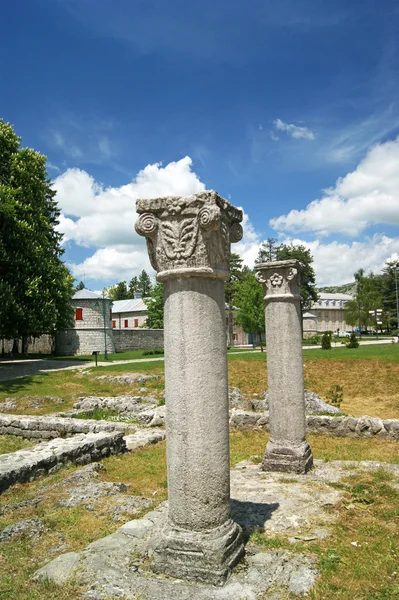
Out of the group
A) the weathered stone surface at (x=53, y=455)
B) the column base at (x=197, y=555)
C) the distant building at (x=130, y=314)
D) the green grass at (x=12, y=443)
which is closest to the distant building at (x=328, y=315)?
the distant building at (x=130, y=314)

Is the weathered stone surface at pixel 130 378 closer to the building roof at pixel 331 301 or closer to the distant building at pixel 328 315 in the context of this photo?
the distant building at pixel 328 315

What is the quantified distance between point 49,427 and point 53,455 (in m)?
3.25

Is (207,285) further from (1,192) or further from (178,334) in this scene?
(1,192)

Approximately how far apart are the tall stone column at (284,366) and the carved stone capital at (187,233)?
3.31 metres

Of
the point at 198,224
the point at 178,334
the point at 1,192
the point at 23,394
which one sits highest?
the point at 1,192

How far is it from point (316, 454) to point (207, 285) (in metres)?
5.56

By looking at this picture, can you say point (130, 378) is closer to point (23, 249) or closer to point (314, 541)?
point (23, 249)

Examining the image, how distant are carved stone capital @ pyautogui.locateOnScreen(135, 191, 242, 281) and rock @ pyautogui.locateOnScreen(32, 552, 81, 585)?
266cm

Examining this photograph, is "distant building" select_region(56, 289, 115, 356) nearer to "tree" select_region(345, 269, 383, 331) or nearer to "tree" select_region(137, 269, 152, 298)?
"tree" select_region(345, 269, 383, 331)

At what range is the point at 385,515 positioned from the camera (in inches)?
198

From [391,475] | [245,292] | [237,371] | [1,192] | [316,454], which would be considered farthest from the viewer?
[245,292]

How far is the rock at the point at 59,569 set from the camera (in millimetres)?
3648

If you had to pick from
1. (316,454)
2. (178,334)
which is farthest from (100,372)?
(178,334)

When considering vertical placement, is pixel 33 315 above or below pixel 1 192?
below
